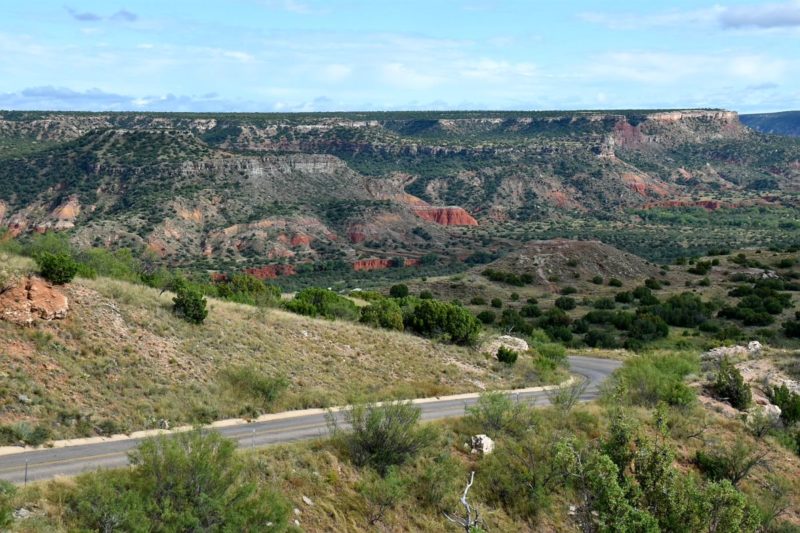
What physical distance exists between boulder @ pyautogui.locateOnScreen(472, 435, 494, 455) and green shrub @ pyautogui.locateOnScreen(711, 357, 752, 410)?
616 inches

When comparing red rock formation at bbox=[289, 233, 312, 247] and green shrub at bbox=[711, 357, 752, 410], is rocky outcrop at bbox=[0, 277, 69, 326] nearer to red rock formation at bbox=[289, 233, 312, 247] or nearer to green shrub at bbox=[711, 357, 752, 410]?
green shrub at bbox=[711, 357, 752, 410]

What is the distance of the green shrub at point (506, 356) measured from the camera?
44344mm

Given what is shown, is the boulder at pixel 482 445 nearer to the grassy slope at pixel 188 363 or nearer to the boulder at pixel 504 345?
the grassy slope at pixel 188 363

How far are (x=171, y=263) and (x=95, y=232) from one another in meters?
12.7

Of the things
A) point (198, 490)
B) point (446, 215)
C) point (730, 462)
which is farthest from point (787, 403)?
point (446, 215)

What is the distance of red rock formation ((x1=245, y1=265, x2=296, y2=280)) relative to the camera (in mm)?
115438

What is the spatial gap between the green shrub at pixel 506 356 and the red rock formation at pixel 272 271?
7470cm

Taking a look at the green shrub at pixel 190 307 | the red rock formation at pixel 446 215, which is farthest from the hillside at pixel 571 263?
the red rock formation at pixel 446 215

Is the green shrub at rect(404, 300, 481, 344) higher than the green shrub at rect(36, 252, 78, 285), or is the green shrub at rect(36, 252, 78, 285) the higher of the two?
the green shrub at rect(36, 252, 78, 285)

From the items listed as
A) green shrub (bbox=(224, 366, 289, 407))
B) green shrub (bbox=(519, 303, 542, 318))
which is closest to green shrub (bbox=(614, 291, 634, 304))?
green shrub (bbox=(519, 303, 542, 318))

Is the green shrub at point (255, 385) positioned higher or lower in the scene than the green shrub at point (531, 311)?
higher

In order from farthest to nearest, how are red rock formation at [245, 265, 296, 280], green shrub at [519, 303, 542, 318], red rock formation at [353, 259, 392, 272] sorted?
red rock formation at [353, 259, 392, 272] → red rock formation at [245, 265, 296, 280] → green shrub at [519, 303, 542, 318]

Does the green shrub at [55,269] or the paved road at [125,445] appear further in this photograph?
the green shrub at [55,269]

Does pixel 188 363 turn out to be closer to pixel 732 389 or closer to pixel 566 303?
pixel 732 389
